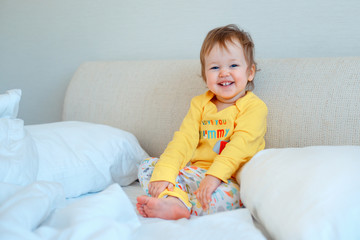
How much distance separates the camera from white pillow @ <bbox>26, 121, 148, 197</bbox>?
1.20 metres

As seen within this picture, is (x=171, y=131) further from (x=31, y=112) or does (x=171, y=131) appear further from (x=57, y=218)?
(x=31, y=112)

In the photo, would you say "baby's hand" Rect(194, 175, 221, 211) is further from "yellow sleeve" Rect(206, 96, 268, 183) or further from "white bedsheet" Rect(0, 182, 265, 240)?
"white bedsheet" Rect(0, 182, 265, 240)

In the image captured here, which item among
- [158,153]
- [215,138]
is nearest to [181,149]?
[215,138]

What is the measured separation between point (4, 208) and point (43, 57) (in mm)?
1758

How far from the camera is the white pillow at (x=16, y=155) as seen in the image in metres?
1.00

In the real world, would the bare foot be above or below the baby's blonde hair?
below

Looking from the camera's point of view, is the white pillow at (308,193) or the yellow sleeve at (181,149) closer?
the white pillow at (308,193)

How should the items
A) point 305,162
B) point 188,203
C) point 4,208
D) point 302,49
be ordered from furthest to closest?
point 302,49
point 188,203
point 305,162
point 4,208

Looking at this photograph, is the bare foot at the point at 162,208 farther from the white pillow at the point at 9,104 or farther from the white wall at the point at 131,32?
the white wall at the point at 131,32

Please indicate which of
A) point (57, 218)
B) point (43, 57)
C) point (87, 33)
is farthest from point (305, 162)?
point (43, 57)

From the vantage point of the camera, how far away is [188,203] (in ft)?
3.43

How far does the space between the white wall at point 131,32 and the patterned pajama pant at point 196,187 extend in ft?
2.08

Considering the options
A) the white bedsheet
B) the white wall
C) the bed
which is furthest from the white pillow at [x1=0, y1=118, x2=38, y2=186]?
the white wall

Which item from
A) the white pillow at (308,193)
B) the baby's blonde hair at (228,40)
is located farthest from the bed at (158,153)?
the baby's blonde hair at (228,40)
